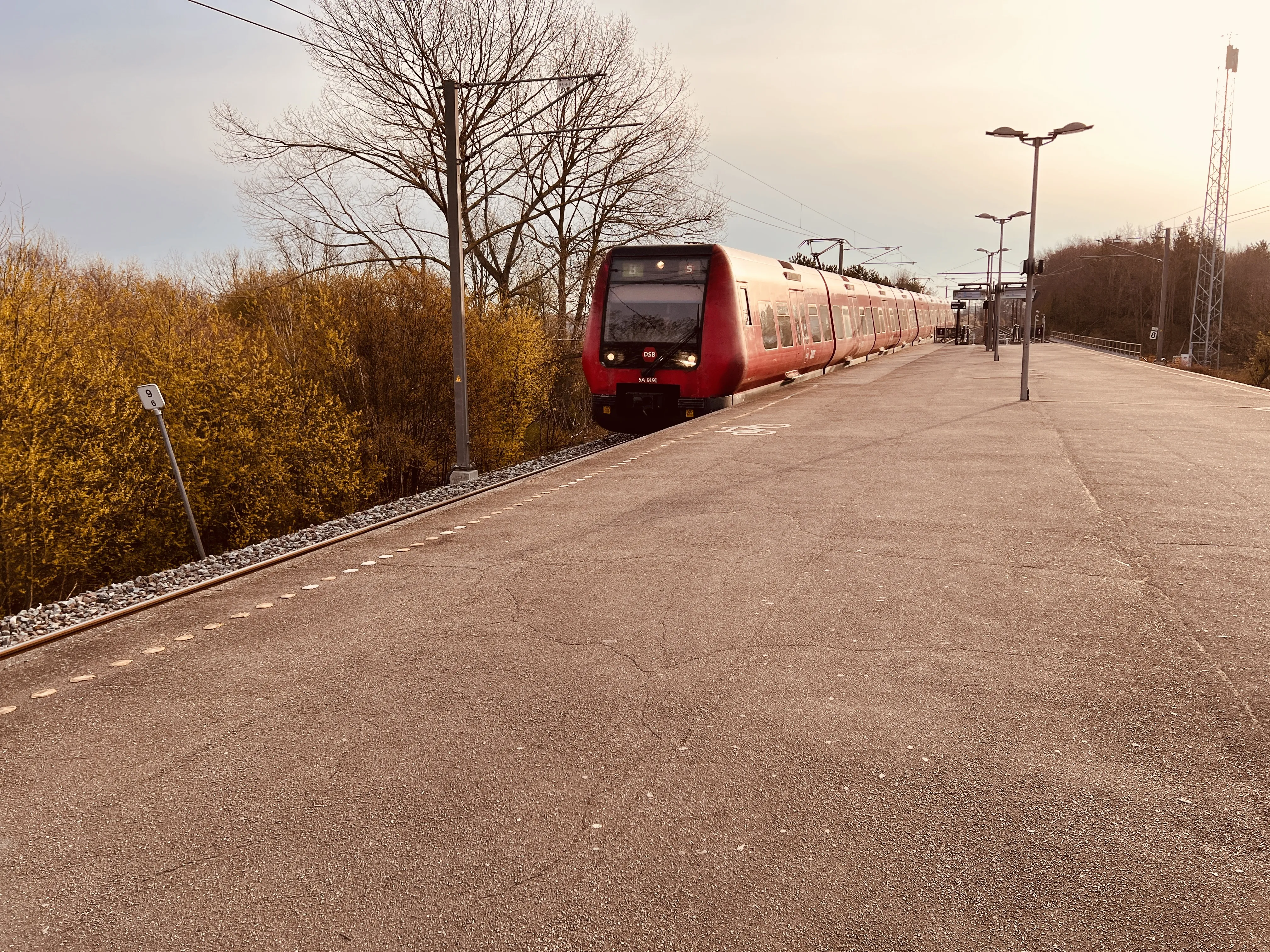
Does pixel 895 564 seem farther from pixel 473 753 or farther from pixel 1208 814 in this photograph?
pixel 473 753

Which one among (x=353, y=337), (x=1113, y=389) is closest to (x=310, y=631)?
(x=353, y=337)

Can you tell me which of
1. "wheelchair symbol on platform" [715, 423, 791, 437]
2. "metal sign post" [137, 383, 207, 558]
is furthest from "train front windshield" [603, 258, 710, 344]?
"metal sign post" [137, 383, 207, 558]

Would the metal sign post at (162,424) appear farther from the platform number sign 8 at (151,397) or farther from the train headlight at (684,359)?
the train headlight at (684,359)

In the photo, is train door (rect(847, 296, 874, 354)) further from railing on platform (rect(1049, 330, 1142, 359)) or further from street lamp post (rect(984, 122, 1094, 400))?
railing on platform (rect(1049, 330, 1142, 359))

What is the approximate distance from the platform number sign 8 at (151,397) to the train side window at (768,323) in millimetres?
12230

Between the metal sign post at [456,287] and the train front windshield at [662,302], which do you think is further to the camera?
Answer: the train front windshield at [662,302]

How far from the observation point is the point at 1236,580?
20.7 ft

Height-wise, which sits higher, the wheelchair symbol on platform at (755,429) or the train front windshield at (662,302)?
the train front windshield at (662,302)

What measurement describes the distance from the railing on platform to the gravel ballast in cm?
4277

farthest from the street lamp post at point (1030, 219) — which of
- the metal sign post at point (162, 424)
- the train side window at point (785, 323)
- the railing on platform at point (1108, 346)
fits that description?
the railing on platform at point (1108, 346)

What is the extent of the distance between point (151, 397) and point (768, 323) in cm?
1324

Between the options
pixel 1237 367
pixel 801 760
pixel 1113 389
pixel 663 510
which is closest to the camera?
pixel 801 760

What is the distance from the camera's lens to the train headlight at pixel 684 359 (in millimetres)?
16219

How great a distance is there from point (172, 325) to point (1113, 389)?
66.6 ft
